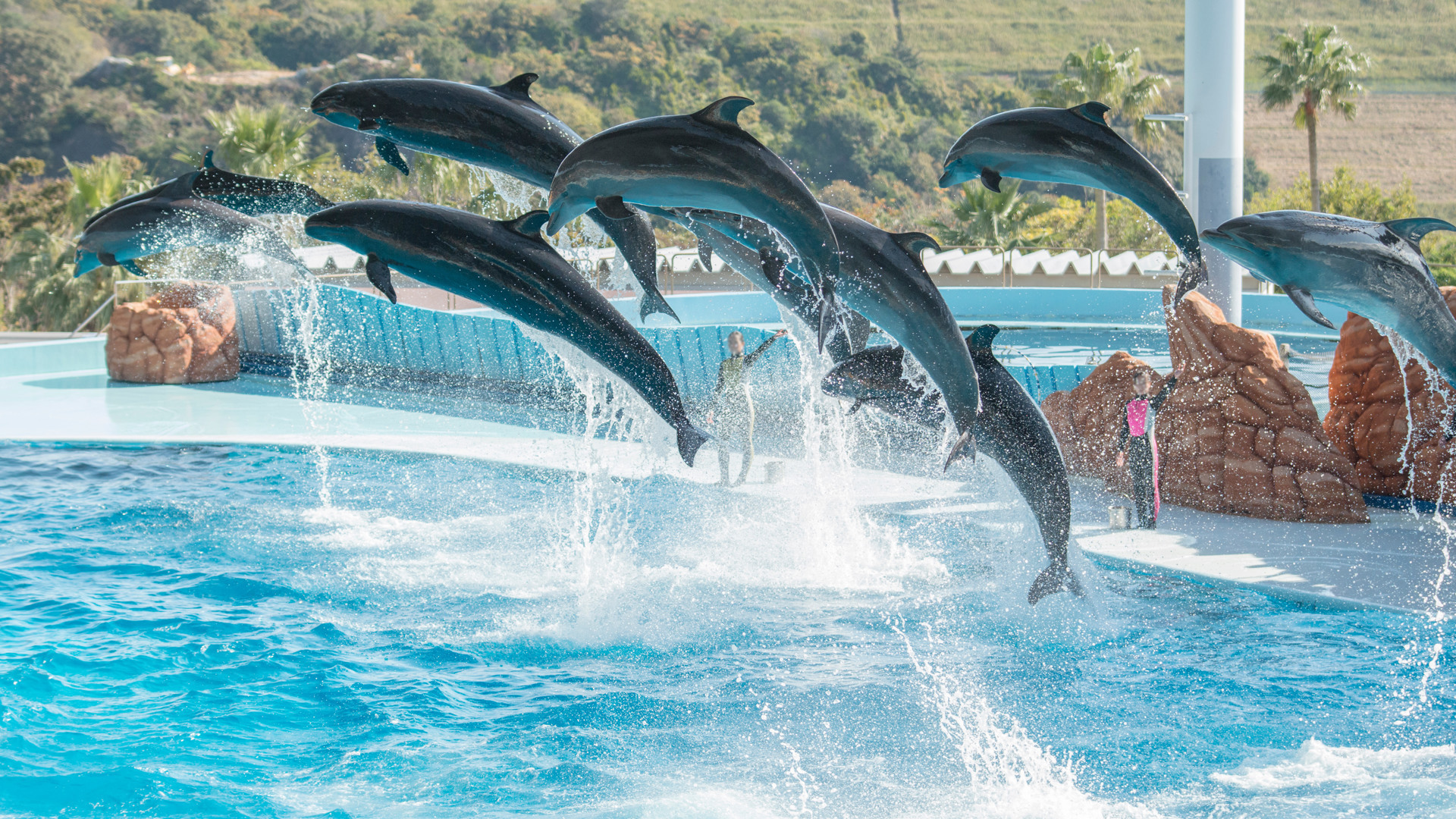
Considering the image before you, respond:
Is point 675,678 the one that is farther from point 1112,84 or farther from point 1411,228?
point 1112,84

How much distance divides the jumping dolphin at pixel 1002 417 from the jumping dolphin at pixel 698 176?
0.88 m

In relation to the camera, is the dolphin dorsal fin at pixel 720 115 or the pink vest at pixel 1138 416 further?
the pink vest at pixel 1138 416

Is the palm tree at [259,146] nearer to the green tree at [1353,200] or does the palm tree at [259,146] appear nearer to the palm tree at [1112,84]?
the palm tree at [1112,84]

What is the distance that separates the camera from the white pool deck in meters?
7.82

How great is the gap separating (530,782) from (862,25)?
97.7m

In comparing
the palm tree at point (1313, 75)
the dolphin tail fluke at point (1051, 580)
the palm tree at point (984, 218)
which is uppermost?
the palm tree at point (1313, 75)

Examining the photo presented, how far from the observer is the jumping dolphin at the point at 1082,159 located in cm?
419

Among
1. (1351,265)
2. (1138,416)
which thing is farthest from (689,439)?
(1138,416)

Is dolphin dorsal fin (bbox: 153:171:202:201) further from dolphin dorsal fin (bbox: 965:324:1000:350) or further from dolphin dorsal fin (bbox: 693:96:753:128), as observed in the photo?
dolphin dorsal fin (bbox: 965:324:1000:350)

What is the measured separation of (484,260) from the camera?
4.67m

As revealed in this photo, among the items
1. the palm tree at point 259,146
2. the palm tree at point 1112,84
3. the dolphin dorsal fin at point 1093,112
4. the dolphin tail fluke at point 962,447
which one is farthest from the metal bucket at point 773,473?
the palm tree at point 1112,84

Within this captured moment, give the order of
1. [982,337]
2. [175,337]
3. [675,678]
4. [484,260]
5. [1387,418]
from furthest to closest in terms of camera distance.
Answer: [175,337], [1387,418], [675,678], [982,337], [484,260]

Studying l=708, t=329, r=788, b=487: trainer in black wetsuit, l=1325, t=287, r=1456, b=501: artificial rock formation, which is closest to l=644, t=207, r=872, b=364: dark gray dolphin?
l=708, t=329, r=788, b=487: trainer in black wetsuit

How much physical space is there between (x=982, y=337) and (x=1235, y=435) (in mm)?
5234
